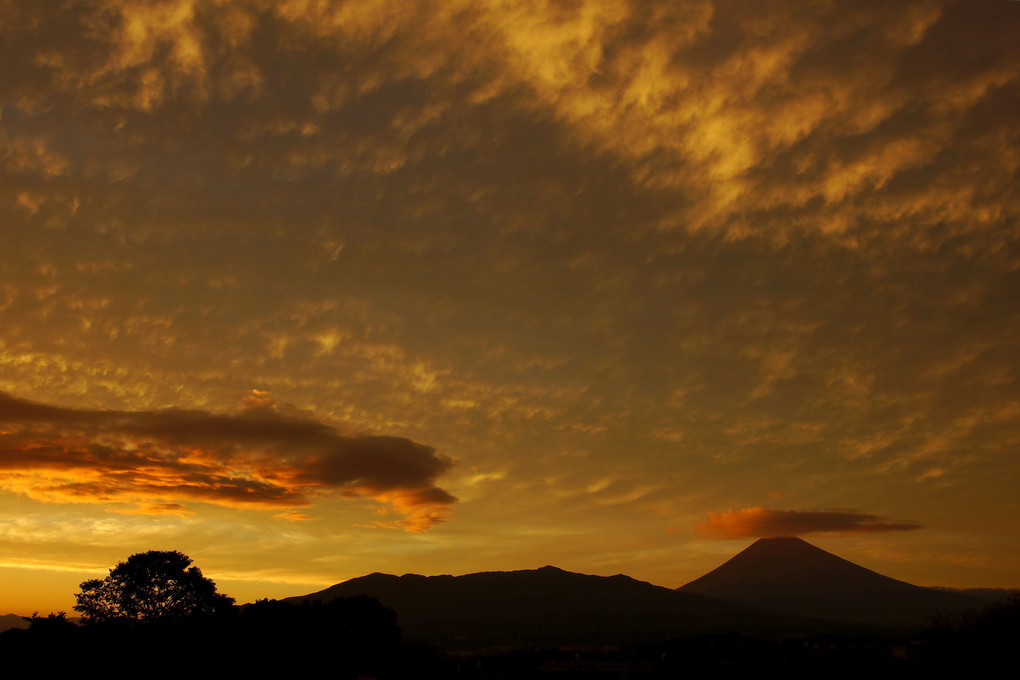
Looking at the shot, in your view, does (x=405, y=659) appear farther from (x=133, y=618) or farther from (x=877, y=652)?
(x=877, y=652)

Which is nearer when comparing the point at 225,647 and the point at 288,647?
the point at 225,647

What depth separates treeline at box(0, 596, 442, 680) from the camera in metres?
67.9

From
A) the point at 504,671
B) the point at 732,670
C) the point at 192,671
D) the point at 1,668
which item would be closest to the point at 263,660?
the point at 192,671

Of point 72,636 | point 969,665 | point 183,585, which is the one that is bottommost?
point 969,665

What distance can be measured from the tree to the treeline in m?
4.80

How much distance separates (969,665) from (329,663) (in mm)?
59467

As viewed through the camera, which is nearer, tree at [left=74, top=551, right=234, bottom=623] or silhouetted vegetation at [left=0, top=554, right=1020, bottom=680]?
silhouetted vegetation at [left=0, top=554, right=1020, bottom=680]

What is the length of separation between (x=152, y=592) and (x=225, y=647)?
20.9 m

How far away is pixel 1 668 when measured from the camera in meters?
67.9

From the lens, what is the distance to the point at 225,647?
7100cm

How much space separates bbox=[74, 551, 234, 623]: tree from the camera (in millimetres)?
83312

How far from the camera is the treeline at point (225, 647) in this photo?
6788 centimetres

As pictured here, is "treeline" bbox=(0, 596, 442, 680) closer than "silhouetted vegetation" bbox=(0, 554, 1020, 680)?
No

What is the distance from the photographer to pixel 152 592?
86000 mm
